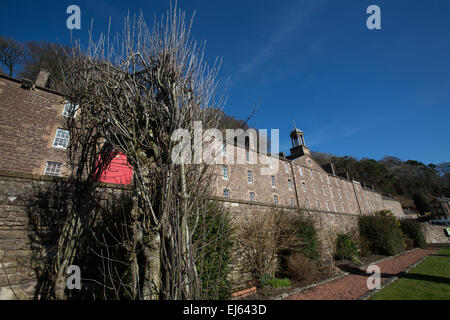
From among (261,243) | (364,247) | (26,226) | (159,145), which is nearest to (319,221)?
(364,247)

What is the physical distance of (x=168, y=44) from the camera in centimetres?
313

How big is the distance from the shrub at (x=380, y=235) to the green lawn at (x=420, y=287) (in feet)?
19.8

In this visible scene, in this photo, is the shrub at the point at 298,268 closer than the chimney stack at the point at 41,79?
Yes

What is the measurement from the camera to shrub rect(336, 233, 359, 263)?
1203 centimetres

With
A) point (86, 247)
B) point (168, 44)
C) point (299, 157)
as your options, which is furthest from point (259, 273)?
point (299, 157)

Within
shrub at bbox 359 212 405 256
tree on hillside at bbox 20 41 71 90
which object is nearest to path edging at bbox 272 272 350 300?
shrub at bbox 359 212 405 256

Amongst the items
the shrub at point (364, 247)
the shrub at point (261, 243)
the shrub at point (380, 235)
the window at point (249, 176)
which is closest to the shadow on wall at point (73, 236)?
the shrub at point (261, 243)

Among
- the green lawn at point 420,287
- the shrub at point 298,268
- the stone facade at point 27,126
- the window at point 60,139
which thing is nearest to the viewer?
the green lawn at point 420,287

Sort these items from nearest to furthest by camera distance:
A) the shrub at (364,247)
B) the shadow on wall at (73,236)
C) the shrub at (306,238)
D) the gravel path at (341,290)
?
the shadow on wall at (73,236), the gravel path at (341,290), the shrub at (306,238), the shrub at (364,247)

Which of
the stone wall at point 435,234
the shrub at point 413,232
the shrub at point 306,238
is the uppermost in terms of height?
the shrub at point 306,238

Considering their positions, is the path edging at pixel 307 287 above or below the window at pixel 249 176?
below

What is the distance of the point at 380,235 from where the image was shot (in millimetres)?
14805

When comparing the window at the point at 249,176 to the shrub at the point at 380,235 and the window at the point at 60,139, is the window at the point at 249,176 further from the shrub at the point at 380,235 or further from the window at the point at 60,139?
the window at the point at 60,139

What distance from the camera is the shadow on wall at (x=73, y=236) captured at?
14.3ft
